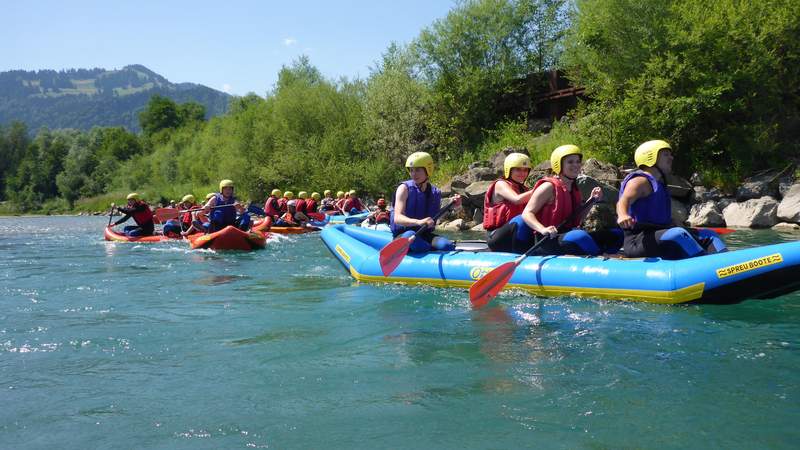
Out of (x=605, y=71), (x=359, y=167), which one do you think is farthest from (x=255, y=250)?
(x=359, y=167)

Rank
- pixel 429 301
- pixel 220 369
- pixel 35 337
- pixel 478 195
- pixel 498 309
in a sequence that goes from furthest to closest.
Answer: pixel 478 195
pixel 429 301
pixel 498 309
pixel 35 337
pixel 220 369

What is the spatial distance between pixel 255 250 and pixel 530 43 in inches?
724

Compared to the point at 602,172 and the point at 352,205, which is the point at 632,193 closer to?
the point at 602,172

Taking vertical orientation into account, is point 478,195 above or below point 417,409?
above

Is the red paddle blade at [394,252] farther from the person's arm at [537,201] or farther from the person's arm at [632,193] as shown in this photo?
the person's arm at [632,193]

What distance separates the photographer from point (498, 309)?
577 cm

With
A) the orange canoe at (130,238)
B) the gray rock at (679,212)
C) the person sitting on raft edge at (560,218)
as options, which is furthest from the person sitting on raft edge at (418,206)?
the gray rock at (679,212)

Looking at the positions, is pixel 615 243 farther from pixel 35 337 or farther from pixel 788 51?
pixel 788 51

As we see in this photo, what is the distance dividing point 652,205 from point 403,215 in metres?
2.66

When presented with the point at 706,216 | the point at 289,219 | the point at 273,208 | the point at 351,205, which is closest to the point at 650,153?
the point at 706,216

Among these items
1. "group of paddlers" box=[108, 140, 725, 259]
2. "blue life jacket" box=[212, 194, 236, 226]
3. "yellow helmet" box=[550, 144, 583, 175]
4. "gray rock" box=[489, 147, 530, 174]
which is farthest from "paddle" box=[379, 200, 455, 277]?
"gray rock" box=[489, 147, 530, 174]

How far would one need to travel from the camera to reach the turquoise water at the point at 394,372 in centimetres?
306

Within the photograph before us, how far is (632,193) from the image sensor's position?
540cm

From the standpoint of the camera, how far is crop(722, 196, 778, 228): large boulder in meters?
14.8
